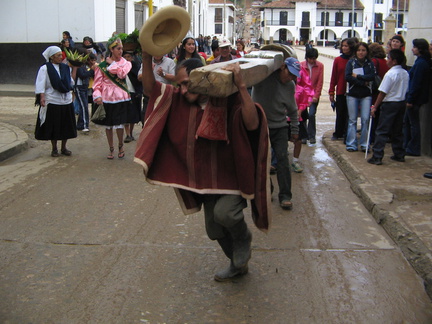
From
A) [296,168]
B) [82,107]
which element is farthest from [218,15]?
[296,168]

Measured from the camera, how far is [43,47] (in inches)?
731

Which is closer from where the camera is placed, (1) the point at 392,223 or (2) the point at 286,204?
(1) the point at 392,223

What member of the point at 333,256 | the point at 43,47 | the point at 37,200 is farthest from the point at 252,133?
the point at 43,47

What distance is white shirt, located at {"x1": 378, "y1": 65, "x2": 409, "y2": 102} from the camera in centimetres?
826

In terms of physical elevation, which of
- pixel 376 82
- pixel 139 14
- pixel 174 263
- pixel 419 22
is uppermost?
pixel 139 14

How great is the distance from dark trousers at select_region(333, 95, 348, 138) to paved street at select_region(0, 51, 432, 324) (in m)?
2.92

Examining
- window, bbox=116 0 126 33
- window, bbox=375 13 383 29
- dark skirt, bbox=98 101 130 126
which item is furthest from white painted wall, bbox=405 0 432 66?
window, bbox=375 13 383 29

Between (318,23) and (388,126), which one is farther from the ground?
(318,23)

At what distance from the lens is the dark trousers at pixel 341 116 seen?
10078mm

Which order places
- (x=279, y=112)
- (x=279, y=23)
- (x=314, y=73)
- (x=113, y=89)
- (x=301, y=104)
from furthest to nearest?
(x=279, y=23)
(x=314, y=73)
(x=113, y=89)
(x=301, y=104)
(x=279, y=112)

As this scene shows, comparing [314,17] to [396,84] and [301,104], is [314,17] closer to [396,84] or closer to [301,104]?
[396,84]

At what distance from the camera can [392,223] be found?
5.68 meters

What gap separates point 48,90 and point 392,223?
223 inches

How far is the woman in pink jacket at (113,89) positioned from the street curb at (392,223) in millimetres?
3488
